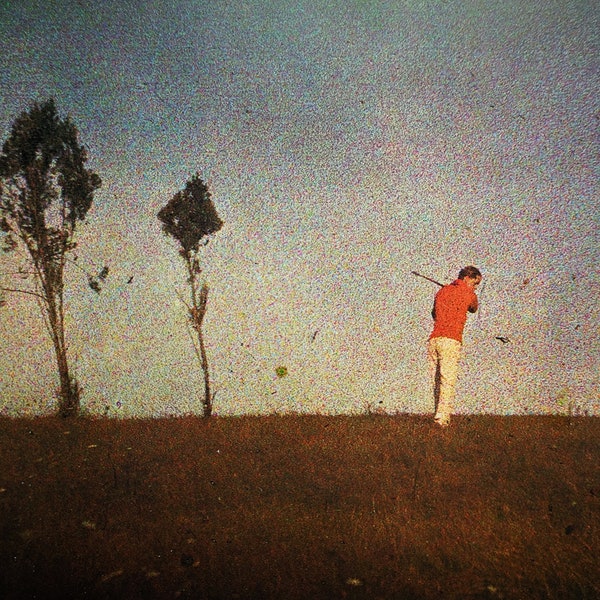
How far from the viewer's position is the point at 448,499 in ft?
18.0

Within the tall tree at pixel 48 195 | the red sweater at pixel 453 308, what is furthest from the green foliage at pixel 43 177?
the red sweater at pixel 453 308

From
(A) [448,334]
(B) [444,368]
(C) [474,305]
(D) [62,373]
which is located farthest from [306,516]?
(D) [62,373]

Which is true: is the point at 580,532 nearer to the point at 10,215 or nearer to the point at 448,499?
the point at 448,499

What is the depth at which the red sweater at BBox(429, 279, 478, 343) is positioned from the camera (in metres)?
8.45

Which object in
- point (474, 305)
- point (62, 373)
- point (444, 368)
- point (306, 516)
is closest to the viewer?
point (306, 516)

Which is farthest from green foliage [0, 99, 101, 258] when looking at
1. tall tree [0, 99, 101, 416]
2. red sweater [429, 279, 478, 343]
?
red sweater [429, 279, 478, 343]

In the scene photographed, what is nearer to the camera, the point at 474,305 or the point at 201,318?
the point at 474,305

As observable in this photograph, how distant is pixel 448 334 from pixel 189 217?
10066 millimetres

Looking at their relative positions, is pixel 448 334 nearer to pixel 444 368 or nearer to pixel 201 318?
pixel 444 368

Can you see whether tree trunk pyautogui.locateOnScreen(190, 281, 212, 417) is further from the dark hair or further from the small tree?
the dark hair

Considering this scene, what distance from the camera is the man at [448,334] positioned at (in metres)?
8.42

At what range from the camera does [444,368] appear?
8391mm

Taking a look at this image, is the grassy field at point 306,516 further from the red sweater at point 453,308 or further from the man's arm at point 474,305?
the man's arm at point 474,305

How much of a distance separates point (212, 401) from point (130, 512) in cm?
912
